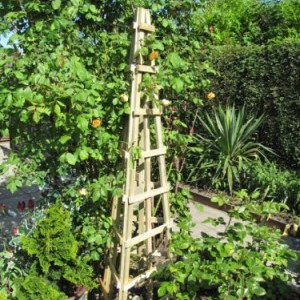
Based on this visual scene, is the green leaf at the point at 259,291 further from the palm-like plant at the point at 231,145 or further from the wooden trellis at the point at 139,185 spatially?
the palm-like plant at the point at 231,145

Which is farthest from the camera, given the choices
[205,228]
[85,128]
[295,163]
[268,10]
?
[268,10]

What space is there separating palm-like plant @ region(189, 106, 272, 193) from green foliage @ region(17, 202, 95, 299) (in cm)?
315

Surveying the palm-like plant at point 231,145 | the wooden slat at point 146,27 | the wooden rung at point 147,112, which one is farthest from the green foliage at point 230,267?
the palm-like plant at point 231,145

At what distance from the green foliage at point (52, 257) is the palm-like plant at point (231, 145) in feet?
10.3

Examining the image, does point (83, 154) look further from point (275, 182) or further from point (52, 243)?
point (275, 182)

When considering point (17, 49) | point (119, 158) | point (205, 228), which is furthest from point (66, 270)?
point (205, 228)

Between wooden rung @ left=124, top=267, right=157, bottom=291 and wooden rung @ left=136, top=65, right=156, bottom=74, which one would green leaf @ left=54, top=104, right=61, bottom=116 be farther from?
wooden rung @ left=124, top=267, right=157, bottom=291

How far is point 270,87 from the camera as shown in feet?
16.4

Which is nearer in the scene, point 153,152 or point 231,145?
point 153,152

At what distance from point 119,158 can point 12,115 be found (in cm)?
70

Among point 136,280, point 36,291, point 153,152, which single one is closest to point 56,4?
point 153,152

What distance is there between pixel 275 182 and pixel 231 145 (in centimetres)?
87

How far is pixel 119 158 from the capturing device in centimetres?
237

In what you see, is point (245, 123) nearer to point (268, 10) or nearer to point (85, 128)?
point (268, 10)
